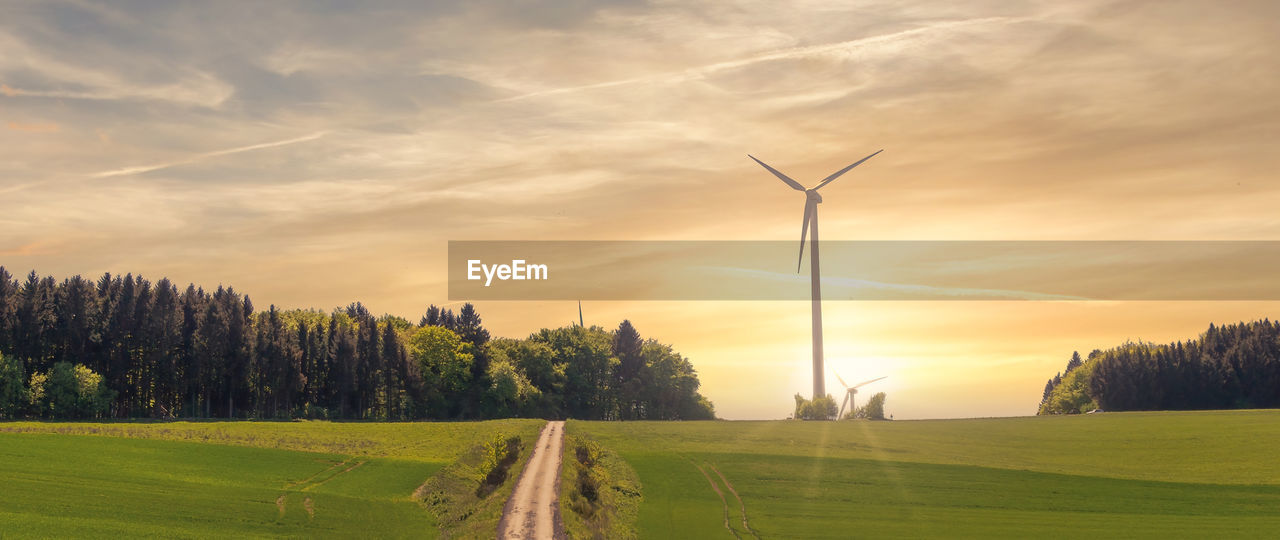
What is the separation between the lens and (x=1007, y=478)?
292ft

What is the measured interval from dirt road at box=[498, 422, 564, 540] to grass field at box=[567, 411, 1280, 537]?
670 centimetres

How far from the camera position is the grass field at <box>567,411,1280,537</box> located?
68.0 m

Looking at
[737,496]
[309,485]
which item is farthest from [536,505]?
[309,485]

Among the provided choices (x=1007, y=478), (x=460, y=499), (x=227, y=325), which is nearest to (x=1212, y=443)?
(x=1007, y=478)

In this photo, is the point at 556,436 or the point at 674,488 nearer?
the point at 674,488

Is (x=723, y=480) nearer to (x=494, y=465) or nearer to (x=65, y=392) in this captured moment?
(x=494, y=465)

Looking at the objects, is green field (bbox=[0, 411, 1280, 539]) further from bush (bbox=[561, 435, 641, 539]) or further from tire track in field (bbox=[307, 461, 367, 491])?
bush (bbox=[561, 435, 641, 539])

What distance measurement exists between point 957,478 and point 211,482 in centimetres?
6684

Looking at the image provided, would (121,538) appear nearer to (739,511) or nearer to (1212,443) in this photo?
(739,511)

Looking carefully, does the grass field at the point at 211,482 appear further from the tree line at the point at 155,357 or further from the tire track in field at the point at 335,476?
the tree line at the point at 155,357

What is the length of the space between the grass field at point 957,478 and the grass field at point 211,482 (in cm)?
2086

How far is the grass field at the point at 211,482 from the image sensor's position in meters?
57.3

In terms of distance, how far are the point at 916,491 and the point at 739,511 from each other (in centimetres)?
1984

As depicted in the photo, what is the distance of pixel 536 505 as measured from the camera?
65.8 meters
